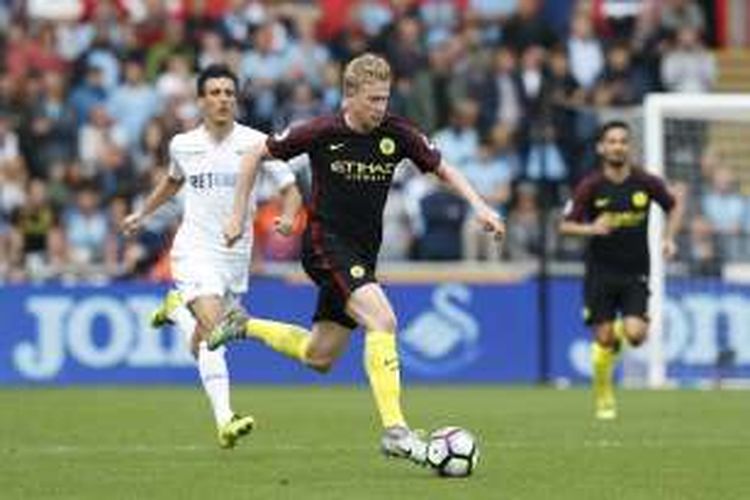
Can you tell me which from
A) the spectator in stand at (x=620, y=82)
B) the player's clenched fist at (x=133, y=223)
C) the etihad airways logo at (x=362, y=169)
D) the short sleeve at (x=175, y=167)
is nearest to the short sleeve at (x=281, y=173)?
the short sleeve at (x=175, y=167)

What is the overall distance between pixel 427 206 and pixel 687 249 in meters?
2.95

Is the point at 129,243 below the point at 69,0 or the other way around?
below

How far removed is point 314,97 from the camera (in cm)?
2869

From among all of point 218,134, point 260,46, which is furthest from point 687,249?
point 218,134

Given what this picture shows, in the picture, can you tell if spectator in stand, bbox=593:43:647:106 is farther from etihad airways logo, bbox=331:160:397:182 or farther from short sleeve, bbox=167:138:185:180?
etihad airways logo, bbox=331:160:397:182

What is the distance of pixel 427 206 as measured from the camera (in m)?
27.2

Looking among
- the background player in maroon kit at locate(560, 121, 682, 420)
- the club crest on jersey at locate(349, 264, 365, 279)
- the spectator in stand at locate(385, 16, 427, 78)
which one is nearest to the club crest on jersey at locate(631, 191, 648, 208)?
A: the background player in maroon kit at locate(560, 121, 682, 420)

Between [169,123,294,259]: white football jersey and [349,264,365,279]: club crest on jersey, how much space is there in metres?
2.14

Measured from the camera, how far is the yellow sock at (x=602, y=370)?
19.9 m

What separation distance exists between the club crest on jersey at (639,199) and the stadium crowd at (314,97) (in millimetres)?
6003

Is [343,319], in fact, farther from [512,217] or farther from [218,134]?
[512,217]

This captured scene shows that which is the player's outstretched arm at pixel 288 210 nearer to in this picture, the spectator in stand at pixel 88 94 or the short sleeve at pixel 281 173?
the short sleeve at pixel 281 173

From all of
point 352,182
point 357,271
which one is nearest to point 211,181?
point 352,182

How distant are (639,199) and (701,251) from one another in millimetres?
6104
